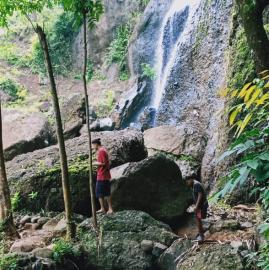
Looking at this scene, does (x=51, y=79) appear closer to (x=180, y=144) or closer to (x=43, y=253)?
(x=43, y=253)

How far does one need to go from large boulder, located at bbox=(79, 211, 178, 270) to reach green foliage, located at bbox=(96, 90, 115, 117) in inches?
534

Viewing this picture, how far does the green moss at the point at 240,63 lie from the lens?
396 inches

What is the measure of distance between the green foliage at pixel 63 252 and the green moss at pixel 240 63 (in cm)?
540

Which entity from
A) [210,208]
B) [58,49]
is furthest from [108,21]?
[210,208]

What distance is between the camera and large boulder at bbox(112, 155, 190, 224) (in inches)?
354

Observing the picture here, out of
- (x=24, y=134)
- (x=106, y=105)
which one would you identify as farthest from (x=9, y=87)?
(x=24, y=134)

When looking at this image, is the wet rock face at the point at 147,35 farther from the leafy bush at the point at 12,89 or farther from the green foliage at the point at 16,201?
the green foliage at the point at 16,201

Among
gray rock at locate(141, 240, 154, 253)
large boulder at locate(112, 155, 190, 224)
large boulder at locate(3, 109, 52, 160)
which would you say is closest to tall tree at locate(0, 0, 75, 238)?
gray rock at locate(141, 240, 154, 253)

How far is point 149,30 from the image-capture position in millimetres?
21328

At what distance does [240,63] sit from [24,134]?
8.19 metres

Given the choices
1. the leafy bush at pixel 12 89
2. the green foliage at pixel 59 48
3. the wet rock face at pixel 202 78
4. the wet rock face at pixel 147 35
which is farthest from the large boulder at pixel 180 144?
the green foliage at pixel 59 48

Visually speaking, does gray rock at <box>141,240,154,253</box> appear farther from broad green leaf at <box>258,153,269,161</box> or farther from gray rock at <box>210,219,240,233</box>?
broad green leaf at <box>258,153,269,161</box>

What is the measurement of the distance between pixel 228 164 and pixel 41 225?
15.2 ft

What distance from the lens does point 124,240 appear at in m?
7.28
